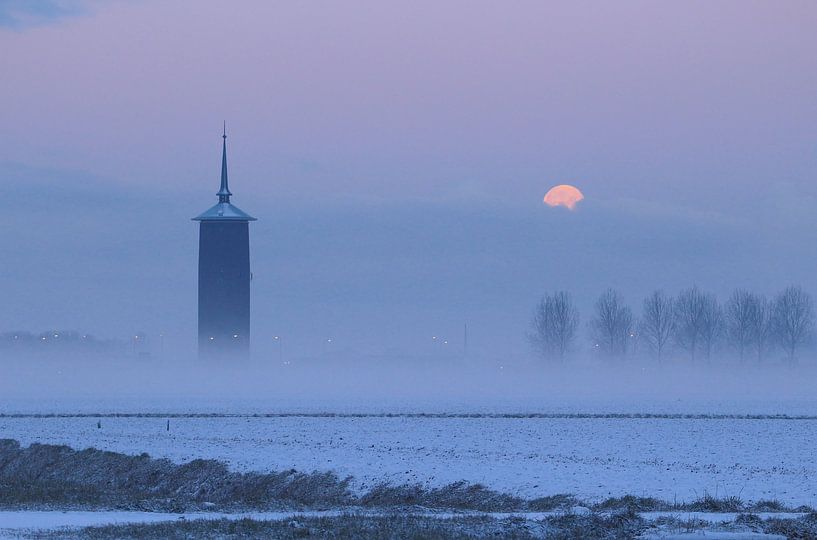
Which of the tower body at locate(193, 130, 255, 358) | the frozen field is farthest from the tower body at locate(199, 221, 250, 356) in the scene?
the frozen field

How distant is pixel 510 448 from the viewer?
43.9m

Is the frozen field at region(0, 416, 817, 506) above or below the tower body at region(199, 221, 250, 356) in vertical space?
below

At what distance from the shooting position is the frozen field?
105 feet

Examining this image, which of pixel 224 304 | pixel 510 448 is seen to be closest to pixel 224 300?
pixel 224 304

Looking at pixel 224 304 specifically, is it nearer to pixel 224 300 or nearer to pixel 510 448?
pixel 224 300

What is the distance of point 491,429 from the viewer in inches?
2253

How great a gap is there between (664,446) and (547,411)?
1309 inches

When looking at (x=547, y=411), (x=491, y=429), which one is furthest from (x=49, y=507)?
(x=547, y=411)


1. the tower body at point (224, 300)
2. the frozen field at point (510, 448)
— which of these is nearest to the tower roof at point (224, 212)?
the tower body at point (224, 300)

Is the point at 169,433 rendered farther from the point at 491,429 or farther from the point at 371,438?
the point at 491,429

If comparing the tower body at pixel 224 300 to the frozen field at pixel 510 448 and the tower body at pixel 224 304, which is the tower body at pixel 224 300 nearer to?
the tower body at pixel 224 304

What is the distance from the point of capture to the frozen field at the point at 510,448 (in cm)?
3197

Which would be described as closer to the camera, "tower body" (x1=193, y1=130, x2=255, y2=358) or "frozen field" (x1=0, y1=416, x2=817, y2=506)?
"frozen field" (x1=0, y1=416, x2=817, y2=506)

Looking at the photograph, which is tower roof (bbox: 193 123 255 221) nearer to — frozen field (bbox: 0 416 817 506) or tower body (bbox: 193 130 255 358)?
tower body (bbox: 193 130 255 358)
